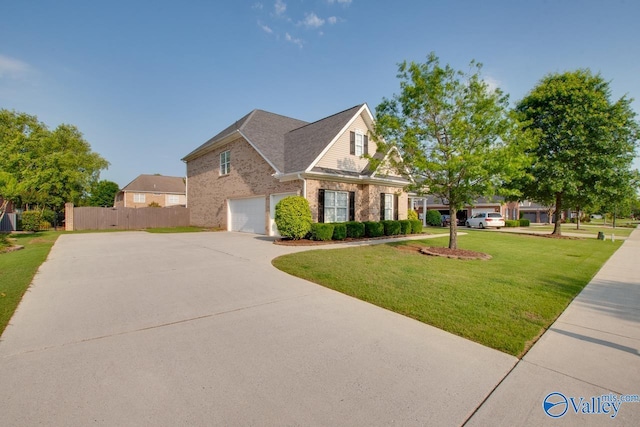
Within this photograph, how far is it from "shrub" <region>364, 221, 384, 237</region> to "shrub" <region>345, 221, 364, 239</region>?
474mm

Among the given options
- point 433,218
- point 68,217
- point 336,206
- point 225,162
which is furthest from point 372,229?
point 68,217

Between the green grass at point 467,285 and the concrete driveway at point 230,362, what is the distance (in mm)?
445

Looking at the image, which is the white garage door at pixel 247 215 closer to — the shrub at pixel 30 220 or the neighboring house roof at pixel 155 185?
the shrub at pixel 30 220

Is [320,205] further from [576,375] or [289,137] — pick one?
[576,375]

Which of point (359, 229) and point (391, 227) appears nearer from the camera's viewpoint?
point (359, 229)

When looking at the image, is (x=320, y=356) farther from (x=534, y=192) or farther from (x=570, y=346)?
(x=534, y=192)

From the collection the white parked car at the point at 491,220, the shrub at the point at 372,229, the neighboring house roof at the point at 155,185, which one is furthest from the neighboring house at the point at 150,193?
the white parked car at the point at 491,220

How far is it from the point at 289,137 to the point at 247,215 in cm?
557

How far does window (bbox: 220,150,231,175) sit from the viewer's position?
785 inches

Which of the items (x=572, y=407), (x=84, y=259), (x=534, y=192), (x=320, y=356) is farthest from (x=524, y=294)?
(x=534, y=192)

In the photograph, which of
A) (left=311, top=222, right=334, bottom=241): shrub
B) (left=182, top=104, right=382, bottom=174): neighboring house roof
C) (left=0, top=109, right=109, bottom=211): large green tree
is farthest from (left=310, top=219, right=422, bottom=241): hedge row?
(left=0, top=109, right=109, bottom=211): large green tree

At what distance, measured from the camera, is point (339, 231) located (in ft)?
45.4

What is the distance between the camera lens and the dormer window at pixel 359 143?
16594 millimetres

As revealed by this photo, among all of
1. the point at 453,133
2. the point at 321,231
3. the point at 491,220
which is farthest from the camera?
the point at 491,220
